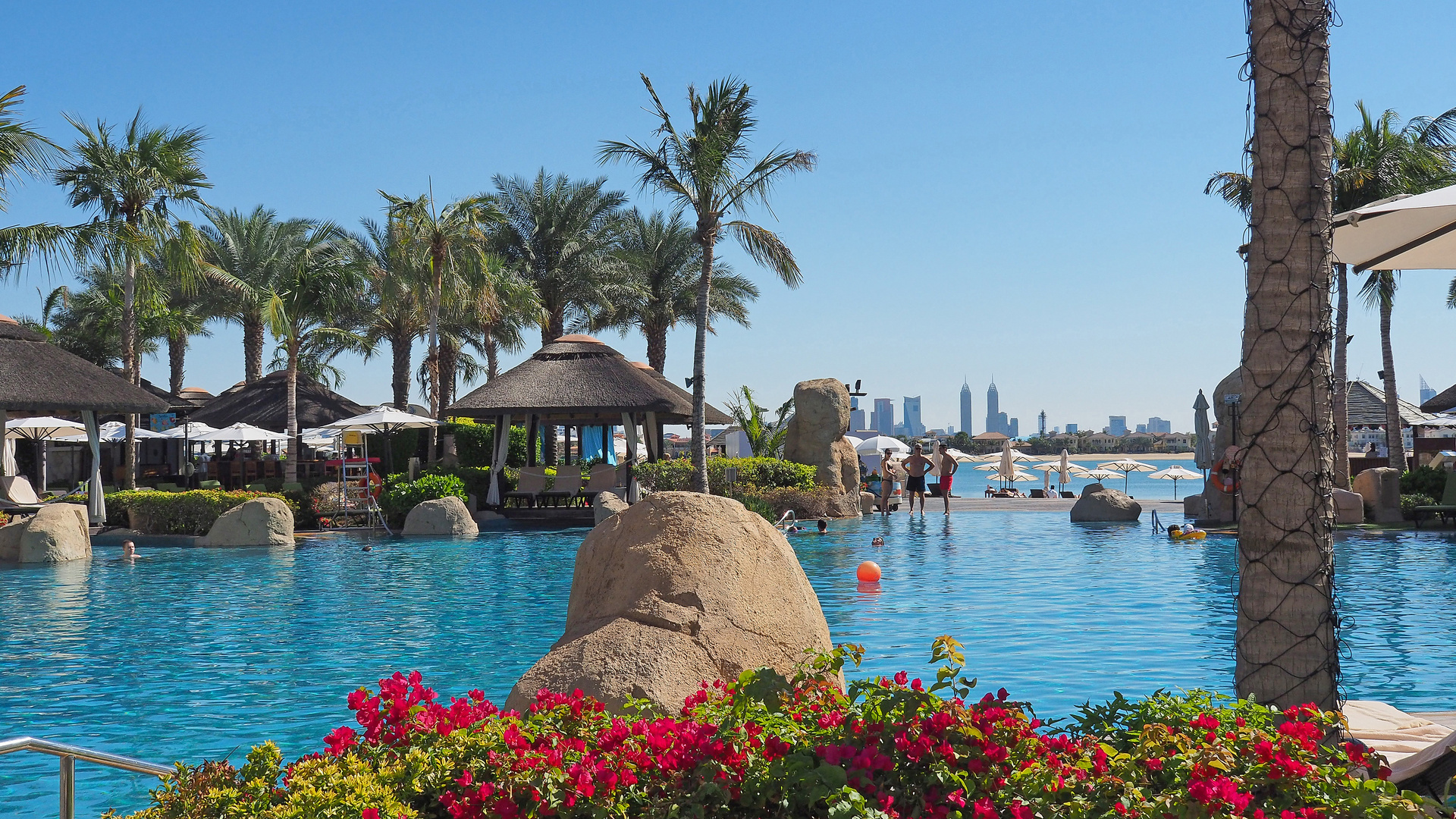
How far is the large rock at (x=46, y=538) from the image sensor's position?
55.9 ft

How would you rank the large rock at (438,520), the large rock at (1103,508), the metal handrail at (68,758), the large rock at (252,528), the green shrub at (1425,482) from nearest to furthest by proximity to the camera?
1. the metal handrail at (68,758)
2. the large rock at (252,528)
3. the green shrub at (1425,482)
4. the large rock at (438,520)
5. the large rock at (1103,508)

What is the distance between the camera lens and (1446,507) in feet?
61.6

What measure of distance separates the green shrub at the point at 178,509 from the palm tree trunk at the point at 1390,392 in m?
25.0

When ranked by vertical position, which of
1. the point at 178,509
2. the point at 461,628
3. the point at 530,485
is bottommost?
the point at 461,628

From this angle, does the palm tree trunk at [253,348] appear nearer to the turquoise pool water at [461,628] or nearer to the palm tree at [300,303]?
the palm tree at [300,303]

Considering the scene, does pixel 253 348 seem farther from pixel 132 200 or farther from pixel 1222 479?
pixel 1222 479

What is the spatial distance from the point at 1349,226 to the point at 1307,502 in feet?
5.92

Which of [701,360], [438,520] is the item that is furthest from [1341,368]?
[438,520]

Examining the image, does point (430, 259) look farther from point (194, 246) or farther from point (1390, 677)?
point (1390, 677)

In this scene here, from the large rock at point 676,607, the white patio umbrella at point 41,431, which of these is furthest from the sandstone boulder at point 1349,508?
the white patio umbrella at point 41,431

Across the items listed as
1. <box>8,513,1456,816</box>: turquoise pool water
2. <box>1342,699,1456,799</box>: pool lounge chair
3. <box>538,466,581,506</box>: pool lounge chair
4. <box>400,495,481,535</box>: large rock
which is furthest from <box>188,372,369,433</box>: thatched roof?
<box>1342,699,1456,799</box>: pool lounge chair

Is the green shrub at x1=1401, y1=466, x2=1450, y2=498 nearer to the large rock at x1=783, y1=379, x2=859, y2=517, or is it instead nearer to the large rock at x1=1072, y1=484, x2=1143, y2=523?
Answer: the large rock at x1=1072, y1=484, x2=1143, y2=523

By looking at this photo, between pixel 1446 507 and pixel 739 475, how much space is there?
1366 cm

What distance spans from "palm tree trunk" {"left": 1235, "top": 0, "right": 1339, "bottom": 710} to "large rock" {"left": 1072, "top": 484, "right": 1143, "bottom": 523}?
19895 millimetres
